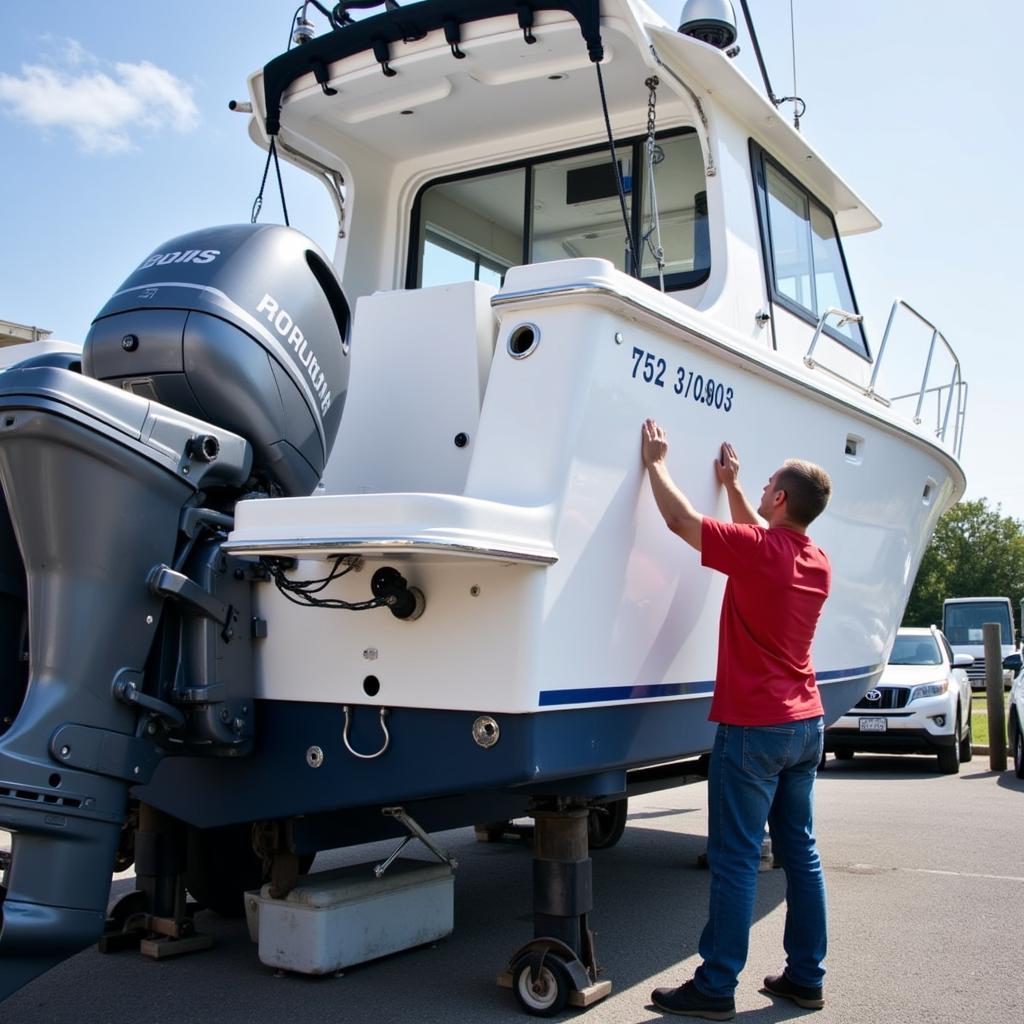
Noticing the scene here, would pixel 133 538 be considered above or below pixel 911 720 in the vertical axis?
above

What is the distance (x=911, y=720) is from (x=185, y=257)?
915cm

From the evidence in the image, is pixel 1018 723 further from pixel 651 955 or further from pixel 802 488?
pixel 802 488

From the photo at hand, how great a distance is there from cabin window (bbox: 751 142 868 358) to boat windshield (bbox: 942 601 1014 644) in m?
20.4

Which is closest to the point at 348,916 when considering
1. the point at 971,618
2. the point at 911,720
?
the point at 911,720

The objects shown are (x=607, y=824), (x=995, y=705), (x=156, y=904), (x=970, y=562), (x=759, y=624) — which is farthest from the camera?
(x=970, y=562)

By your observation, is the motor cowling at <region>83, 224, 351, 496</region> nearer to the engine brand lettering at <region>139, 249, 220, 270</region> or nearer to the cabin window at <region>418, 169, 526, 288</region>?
the engine brand lettering at <region>139, 249, 220, 270</region>

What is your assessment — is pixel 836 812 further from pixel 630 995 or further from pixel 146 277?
pixel 146 277

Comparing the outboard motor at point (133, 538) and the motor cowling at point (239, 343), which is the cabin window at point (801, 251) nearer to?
the motor cowling at point (239, 343)

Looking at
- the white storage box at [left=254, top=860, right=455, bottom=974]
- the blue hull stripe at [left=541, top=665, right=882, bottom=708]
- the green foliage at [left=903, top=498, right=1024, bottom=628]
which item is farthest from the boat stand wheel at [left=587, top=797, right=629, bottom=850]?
the green foliage at [left=903, top=498, right=1024, bottom=628]

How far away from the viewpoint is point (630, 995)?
399 centimetres

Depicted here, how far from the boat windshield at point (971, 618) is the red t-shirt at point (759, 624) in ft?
76.2

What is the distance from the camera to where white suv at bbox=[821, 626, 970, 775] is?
11.1 meters

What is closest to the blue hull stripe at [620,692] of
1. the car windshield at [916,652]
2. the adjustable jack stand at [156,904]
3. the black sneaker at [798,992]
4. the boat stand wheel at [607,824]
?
the black sneaker at [798,992]

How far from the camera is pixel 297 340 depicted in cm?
397
